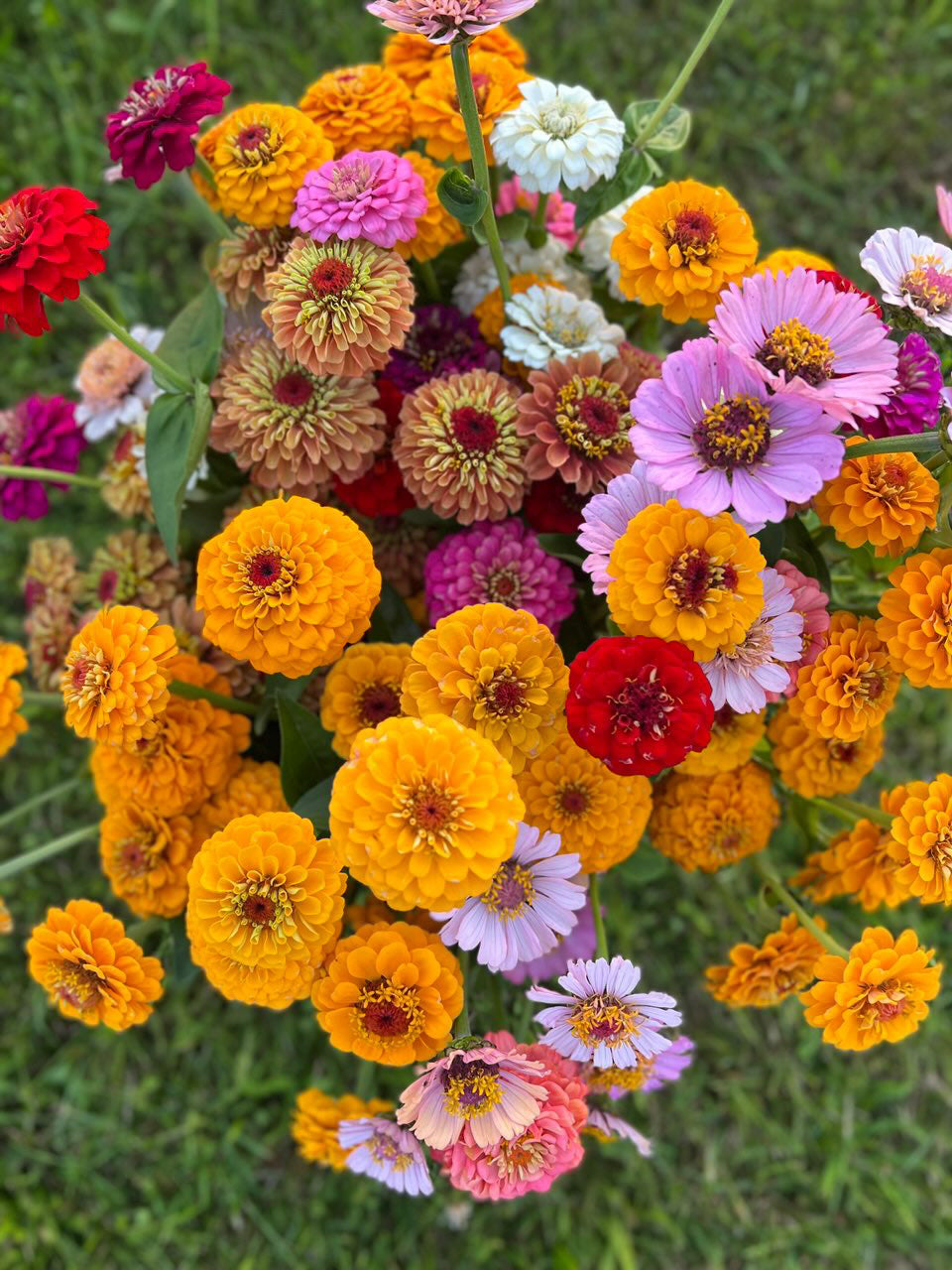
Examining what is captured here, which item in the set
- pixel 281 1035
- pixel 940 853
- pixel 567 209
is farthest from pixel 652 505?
pixel 281 1035

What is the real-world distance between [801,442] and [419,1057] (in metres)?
0.54

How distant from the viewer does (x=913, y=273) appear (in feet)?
2.70

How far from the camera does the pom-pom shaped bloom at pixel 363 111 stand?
0.94 metres

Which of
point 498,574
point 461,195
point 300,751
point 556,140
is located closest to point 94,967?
point 300,751

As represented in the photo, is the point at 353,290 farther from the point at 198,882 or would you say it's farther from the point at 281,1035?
the point at 281,1035

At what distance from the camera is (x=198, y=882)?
0.76 metres

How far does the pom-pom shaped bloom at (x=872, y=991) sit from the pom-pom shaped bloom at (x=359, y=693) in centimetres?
42

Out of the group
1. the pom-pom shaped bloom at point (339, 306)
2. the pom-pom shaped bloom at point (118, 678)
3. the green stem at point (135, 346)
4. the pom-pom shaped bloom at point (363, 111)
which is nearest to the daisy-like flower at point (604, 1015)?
the pom-pom shaped bloom at point (118, 678)

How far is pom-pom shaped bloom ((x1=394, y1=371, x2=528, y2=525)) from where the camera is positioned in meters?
0.88

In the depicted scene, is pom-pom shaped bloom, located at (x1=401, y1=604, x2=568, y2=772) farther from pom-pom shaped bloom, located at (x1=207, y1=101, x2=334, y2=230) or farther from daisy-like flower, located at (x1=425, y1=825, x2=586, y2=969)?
pom-pom shaped bloom, located at (x1=207, y1=101, x2=334, y2=230)

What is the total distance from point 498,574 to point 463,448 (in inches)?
4.5

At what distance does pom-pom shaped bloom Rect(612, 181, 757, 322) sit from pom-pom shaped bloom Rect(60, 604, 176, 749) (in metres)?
0.49

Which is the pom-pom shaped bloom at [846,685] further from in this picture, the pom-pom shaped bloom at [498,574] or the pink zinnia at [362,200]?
the pink zinnia at [362,200]

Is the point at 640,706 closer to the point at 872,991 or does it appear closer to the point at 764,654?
the point at 764,654
